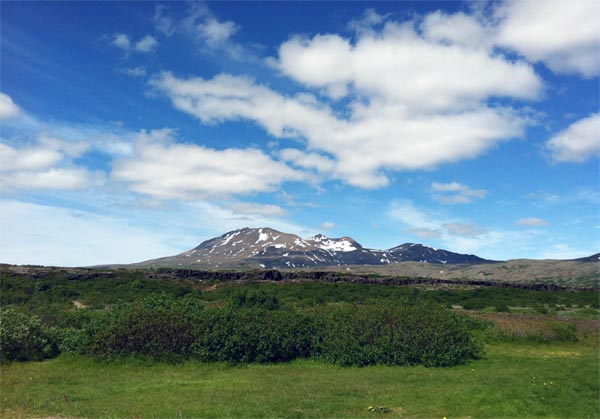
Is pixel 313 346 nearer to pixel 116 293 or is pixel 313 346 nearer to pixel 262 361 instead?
pixel 262 361

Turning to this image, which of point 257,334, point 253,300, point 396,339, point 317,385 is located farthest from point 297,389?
point 253,300

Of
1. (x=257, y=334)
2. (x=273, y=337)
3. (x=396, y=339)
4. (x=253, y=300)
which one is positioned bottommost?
(x=396, y=339)

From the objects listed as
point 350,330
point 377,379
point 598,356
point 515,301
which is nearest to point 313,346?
point 350,330

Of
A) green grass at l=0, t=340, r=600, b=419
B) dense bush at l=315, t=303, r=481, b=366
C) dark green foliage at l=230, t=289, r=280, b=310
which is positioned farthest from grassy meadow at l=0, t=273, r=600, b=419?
dark green foliage at l=230, t=289, r=280, b=310

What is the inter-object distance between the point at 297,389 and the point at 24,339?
13.3m

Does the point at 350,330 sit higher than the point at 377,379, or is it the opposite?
the point at 350,330

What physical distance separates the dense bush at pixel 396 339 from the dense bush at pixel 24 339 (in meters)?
12.5

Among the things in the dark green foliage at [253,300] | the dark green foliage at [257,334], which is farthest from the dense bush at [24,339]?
the dark green foliage at [253,300]

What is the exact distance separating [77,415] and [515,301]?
58.7 meters

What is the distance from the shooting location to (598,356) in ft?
78.9

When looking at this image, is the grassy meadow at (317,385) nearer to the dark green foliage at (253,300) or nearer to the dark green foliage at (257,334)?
the dark green foliage at (257,334)

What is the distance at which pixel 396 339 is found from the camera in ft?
71.1

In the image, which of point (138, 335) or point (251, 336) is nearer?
point (138, 335)

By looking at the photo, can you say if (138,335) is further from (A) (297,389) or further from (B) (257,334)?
(A) (297,389)
